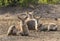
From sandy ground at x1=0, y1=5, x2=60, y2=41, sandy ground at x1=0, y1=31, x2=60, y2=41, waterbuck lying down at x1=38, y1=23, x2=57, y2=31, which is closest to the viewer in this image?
sandy ground at x1=0, y1=31, x2=60, y2=41

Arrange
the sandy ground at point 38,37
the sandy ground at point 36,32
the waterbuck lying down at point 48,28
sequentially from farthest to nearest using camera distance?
the waterbuck lying down at point 48,28, the sandy ground at point 36,32, the sandy ground at point 38,37

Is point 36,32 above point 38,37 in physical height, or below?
below

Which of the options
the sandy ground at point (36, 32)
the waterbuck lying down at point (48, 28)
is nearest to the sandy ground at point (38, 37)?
the sandy ground at point (36, 32)

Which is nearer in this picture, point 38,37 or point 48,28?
point 38,37

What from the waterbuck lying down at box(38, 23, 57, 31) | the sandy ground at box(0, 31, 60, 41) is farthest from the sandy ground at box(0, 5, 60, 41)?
the waterbuck lying down at box(38, 23, 57, 31)

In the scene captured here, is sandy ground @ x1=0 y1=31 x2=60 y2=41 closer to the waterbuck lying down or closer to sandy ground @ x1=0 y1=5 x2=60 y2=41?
sandy ground @ x1=0 y1=5 x2=60 y2=41

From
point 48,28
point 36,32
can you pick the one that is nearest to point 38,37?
point 36,32

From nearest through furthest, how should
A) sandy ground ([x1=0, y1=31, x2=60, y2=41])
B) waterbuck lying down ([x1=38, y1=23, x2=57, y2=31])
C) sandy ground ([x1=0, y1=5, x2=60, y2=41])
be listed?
sandy ground ([x1=0, y1=31, x2=60, y2=41]) < sandy ground ([x1=0, y1=5, x2=60, y2=41]) < waterbuck lying down ([x1=38, y1=23, x2=57, y2=31])

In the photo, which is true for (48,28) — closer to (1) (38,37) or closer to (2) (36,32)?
(2) (36,32)

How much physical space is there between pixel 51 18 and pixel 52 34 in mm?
5238

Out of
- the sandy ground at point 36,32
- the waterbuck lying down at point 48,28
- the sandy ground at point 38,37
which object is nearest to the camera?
the sandy ground at point 38,37

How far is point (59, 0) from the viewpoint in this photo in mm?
24391

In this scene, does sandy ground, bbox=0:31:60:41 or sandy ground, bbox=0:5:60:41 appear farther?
sandy ground, bbox=0:5:60:41

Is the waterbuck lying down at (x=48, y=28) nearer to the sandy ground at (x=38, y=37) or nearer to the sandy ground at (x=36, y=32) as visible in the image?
the sandy ground at (x=36, y=32)
